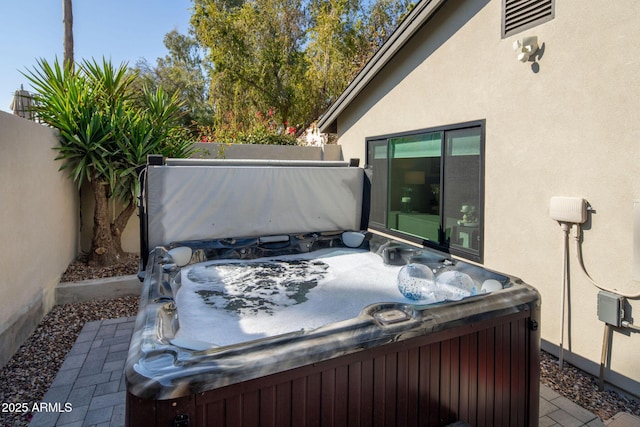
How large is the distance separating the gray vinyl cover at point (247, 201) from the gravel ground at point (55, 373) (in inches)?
50.0

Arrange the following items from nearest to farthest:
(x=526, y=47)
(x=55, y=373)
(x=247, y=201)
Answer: (x=55, y=373) < (x=526, y=47) < (x=247, y=201)

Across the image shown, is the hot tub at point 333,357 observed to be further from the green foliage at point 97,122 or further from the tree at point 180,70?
the tree at point 180,70

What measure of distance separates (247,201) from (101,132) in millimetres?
2515

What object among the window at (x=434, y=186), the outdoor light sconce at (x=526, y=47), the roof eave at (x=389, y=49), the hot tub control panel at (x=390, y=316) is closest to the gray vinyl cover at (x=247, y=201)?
the window at (x=434, y=186)

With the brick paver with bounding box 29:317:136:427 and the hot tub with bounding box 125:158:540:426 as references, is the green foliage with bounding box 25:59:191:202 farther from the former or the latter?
the hot tub with bounding box 125:158:540:426

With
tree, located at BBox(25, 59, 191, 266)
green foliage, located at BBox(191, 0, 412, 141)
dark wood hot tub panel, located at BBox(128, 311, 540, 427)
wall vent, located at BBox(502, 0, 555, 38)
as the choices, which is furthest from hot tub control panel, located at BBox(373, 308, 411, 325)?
green foliage, located at BBox(191, 0, 412, 141)

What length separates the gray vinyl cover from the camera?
427 centimetres

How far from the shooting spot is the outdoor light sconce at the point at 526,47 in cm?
352

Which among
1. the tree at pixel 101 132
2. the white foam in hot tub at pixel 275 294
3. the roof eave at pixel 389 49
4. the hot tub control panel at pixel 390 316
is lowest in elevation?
the white foam in hot tub at pixel 275 294

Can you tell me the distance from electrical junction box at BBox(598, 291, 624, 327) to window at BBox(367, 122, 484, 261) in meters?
1.40

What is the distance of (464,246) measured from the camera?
4.57 meters

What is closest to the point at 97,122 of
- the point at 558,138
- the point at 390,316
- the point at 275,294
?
the point at 275,294

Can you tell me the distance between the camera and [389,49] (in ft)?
18.3

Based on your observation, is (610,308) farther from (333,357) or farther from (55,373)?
(55,373)
